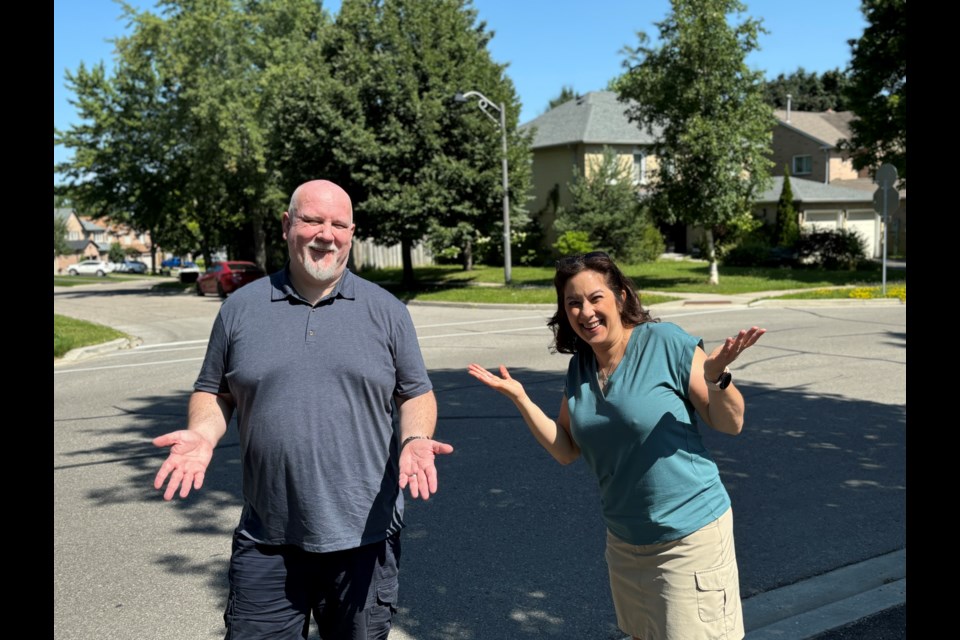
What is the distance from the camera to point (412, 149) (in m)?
26.6

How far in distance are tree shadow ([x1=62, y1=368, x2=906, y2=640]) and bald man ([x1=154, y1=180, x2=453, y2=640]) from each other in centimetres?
136

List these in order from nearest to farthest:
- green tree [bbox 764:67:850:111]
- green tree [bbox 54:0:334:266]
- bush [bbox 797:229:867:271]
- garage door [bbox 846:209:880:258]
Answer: bush [bbox 797:229:867:271] < green tree [bbox 54:0:334:266] < garage door [bbox 846:209:880:258] < green tree [bbox 764:67:850:111]

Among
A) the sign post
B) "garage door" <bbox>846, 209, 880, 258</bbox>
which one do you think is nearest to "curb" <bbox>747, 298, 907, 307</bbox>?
the sign post

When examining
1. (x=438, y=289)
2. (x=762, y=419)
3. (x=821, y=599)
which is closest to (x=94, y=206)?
(x=438, y=289)

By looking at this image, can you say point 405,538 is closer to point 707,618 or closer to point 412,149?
point 707,618

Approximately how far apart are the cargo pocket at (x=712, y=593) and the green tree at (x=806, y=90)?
82.9 metres

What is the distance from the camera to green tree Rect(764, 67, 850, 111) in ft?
262

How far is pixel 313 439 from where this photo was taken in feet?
Result: 9.78

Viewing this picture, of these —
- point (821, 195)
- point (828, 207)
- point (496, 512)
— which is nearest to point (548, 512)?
point (496, 512)

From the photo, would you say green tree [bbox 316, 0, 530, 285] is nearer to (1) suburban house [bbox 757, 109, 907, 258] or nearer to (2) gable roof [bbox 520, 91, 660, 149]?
(2) gable roof [bbox 520, 91, 660, 149]

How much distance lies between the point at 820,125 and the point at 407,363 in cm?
5991

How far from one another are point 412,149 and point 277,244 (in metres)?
22.8

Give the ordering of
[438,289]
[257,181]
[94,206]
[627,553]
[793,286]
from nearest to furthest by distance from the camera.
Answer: [627,553] → [793,286] → [438,289] → [257,181] → [94,206]

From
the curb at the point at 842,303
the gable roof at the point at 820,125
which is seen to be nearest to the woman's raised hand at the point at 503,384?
the curb at the point at 842,303
